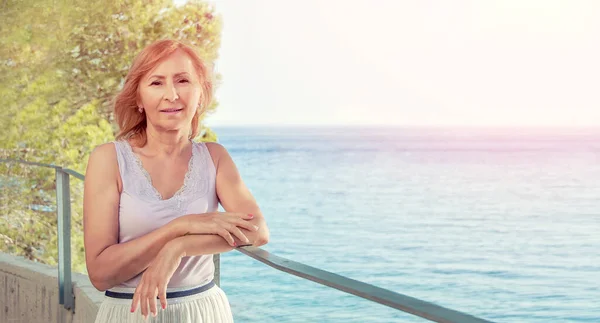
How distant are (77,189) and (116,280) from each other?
49.7ft

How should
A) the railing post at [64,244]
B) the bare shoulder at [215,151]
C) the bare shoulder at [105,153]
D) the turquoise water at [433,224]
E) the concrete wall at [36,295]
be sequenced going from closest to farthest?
the bare shoulder at [105,153] < the bare shoulder at [215,151] < the concrete wall at [36,295] < the railing post at [64,244] < the turquoise water at [433,224]

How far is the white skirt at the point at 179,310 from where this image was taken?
1.97m

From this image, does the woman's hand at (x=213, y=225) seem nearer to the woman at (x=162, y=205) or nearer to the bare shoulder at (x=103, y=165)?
the woman at (x=162, y=205)

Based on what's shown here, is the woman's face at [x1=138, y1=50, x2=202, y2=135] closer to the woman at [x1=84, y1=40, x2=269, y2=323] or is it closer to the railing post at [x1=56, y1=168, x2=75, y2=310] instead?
the woman at [x1=84, y1=40, x2=269, y2=323]

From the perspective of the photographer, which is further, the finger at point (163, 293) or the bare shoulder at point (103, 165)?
the bare shoulder at point (103, 165)

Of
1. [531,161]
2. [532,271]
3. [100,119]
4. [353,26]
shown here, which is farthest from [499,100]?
[100,119]

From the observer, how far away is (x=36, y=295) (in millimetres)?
4129

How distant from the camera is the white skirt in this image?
1967mm

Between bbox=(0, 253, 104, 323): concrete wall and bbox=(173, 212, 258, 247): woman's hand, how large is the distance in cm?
165

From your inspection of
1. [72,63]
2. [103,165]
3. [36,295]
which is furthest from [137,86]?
[72,63]

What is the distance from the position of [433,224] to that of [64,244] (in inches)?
1737

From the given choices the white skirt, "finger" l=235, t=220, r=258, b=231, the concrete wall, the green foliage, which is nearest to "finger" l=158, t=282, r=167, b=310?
the white skirt

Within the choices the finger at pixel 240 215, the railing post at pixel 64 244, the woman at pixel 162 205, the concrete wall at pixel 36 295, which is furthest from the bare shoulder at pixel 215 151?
the railing post at pixel 64 244

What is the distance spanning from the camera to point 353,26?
67625 mm
